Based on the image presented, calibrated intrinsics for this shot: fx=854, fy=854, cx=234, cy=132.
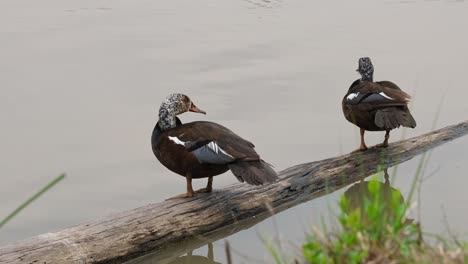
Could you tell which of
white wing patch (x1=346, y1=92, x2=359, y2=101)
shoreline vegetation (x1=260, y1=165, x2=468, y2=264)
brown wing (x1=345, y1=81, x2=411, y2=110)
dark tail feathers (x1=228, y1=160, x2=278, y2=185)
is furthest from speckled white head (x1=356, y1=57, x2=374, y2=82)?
shoreline vegetation (x1=260, y1=165, x2=468, y2=264)

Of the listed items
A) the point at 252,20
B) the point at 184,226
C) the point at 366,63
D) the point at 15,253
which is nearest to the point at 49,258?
the point at 15,253

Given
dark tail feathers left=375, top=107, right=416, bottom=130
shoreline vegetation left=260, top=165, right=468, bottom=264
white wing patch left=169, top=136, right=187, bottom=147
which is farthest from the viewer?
→ dark tail feathers left=375, top=107, right=416, bottom=130

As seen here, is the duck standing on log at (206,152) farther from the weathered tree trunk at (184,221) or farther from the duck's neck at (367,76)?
the duck's neck at (367,76)

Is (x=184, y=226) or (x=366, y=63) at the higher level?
(x=366, y=63)

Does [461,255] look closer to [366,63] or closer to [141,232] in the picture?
[141,232]

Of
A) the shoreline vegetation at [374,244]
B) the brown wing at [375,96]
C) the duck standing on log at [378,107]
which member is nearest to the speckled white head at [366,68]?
the duck standing on log at [378,107]

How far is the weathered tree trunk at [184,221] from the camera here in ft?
18.1

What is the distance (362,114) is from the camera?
24.8 ft

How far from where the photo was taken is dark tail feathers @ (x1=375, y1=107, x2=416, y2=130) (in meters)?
7.18

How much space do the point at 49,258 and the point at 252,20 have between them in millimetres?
10954

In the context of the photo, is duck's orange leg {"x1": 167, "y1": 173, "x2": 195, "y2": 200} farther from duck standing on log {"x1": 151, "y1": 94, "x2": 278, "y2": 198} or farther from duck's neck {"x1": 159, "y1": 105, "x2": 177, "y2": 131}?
duck's neck {"x1": 159, "y1": 105, "x2": 177, "y2": 131}

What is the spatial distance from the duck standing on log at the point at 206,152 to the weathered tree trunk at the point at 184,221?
256 millimetres

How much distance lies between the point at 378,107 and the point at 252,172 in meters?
1.85

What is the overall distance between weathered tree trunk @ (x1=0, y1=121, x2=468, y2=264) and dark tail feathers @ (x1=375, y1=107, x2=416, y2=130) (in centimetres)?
50
